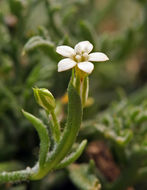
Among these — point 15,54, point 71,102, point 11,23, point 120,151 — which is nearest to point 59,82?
point 15,54

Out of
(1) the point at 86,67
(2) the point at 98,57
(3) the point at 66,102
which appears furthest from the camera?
(3) the point at 66,102

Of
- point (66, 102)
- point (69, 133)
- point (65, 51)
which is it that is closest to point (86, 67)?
point (65, 51)

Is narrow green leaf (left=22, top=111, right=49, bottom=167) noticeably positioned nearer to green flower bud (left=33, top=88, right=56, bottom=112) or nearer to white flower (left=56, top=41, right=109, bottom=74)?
green flower bud (left=33, top=88, right=56, bottom=112)

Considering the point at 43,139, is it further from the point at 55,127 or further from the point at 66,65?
the point at 66,65

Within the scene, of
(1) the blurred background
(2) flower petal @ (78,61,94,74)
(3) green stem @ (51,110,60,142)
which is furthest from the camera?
(1) the blurred background

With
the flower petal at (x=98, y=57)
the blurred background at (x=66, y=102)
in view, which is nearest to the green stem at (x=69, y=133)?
the flower petal at (x=98, y=57)

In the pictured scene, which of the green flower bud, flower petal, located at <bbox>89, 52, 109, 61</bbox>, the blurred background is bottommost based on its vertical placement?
the blurred background

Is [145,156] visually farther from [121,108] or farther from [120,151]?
[121,108]

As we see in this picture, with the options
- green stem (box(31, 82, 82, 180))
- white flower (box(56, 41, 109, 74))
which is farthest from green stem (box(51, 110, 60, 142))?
white flower (box(56, 41, 109, 74))

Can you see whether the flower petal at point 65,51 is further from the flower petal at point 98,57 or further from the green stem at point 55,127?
the green stem at point 55,127
